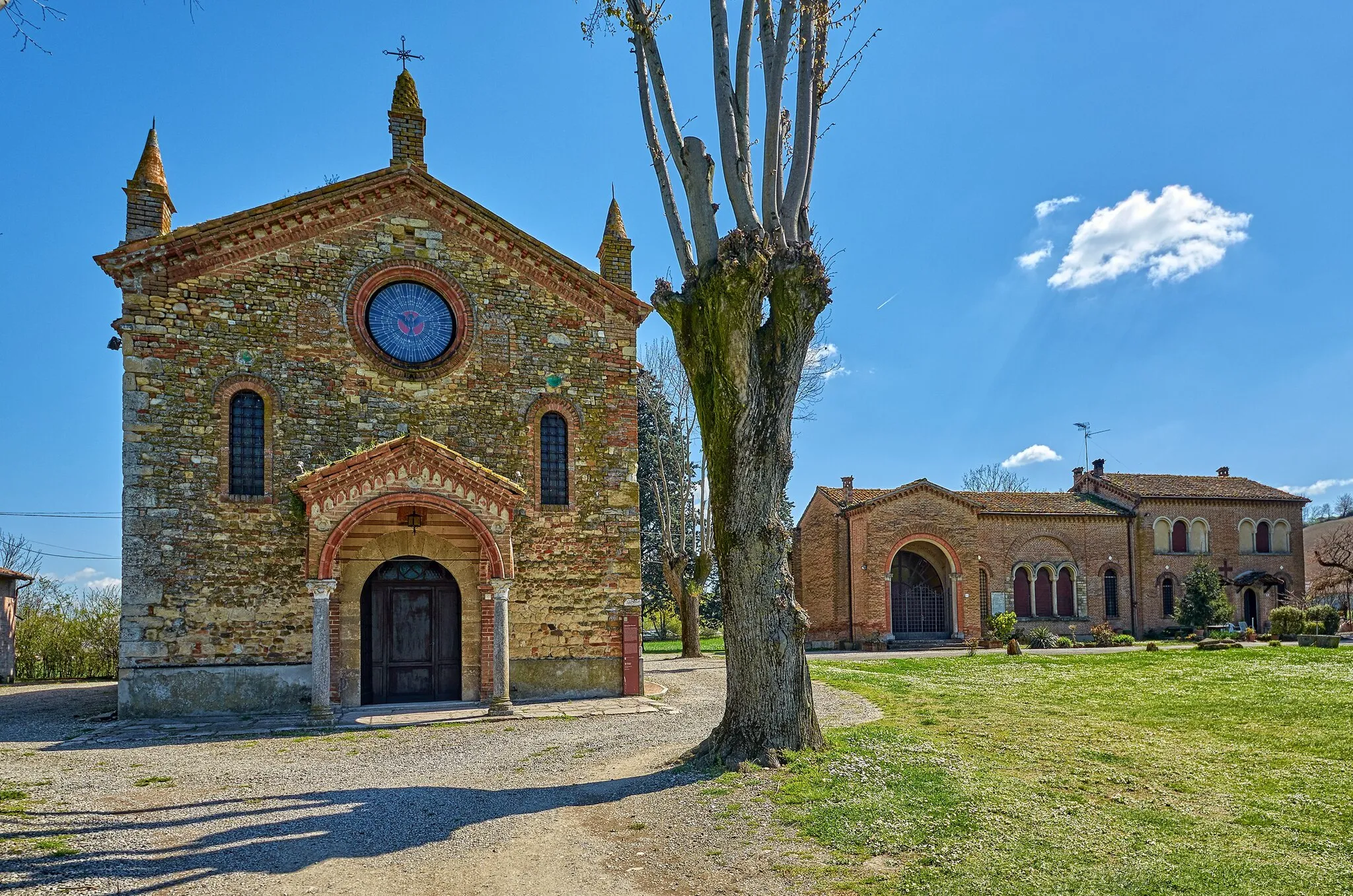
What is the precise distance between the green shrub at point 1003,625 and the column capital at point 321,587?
2624 cm

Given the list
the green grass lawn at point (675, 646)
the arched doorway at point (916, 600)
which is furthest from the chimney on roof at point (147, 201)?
the arched doorway at point (916, 600)

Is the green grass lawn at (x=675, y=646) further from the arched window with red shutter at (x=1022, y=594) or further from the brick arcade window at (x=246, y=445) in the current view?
the brick arcade window at (x=246, y=445)

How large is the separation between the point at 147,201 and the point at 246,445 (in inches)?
185

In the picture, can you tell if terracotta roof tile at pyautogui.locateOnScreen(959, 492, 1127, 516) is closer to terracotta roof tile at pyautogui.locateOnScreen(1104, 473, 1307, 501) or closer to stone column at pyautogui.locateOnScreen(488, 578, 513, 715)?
terracotta roof tile at pyautogui.locateOnScreen(1104, 473, 1307, 501)

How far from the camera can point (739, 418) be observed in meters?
9.95

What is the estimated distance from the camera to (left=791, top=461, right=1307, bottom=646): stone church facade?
114ft

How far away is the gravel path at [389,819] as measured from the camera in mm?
6332

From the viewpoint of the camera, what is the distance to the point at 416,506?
15.4 m

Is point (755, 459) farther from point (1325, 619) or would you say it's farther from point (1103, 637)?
point (1103, 637)

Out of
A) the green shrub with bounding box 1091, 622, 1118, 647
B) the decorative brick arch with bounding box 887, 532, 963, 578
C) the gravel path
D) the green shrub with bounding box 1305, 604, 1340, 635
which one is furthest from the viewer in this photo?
the decorative brick arch with bounding box 887, 532, 963, 578

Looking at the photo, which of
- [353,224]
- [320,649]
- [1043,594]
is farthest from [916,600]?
[353,224]

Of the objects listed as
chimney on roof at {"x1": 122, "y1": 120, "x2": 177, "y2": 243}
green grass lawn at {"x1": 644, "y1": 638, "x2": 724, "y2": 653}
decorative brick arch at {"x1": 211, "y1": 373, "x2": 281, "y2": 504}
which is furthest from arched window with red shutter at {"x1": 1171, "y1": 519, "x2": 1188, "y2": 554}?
chimney on roof at {"x1": 122, "y1": 120, "x2": 177, "y2": 243}

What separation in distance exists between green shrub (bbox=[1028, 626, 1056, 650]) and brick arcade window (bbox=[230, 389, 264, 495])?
28.5 metres

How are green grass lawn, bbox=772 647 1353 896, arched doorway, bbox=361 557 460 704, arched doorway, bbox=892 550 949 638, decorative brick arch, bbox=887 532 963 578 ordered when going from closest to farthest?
green grass lawn, bbox=772 647 1353 896 < arched doorway, bbox=361 557 460 704 < decorative brick arch, bbox=887 532 963 578 < arched doorway, bbox=892 550 949 638
